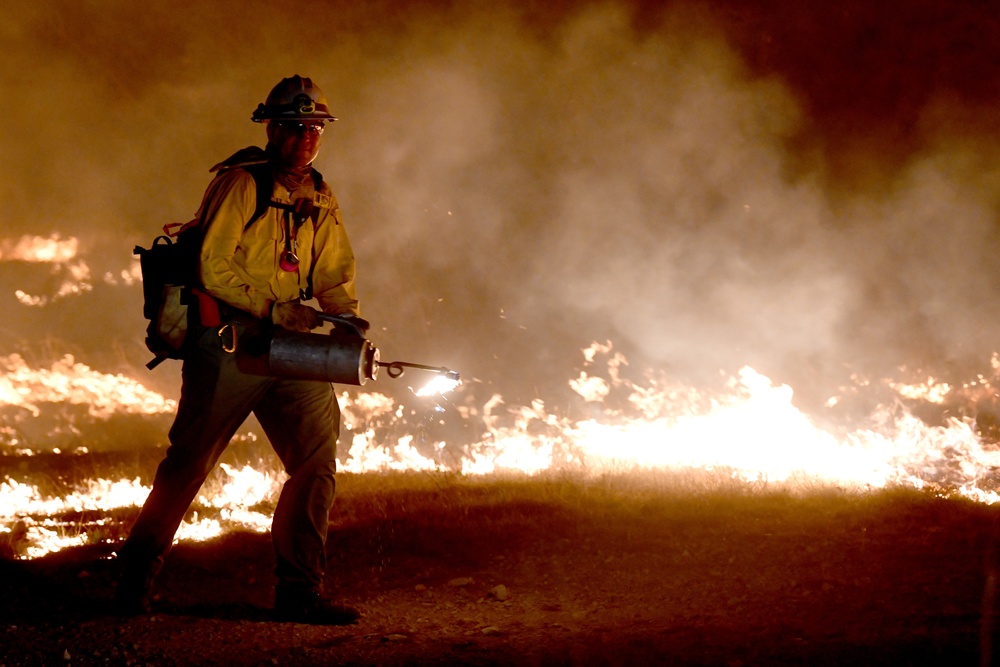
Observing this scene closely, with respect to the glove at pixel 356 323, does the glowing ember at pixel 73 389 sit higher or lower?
higher

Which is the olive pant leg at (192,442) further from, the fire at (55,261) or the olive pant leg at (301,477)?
the fire at (55,261)

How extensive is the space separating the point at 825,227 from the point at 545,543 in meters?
7.93

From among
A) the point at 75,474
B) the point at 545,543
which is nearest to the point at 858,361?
the point at 545,543

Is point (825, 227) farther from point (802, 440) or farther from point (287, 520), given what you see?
point (287, 520)

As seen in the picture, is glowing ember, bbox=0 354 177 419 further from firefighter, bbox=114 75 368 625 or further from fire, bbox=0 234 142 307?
firefighter, bbox=114 75 368 625

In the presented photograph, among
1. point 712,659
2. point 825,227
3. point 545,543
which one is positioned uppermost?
point 825,227

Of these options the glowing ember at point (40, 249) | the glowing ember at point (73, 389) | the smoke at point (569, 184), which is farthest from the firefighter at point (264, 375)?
the glowing ember at point (40, 249)

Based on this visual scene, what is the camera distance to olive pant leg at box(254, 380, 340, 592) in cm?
405

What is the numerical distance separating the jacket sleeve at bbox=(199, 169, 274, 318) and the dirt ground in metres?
1.45

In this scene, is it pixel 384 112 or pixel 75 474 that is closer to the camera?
pixel 75 474

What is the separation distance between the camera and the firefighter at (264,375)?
155 inches

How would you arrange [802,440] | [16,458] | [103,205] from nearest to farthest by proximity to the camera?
[802,440] → [16,458] → [103,205]

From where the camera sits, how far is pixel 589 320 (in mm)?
12203

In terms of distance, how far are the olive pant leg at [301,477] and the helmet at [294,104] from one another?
1279 millimetres
